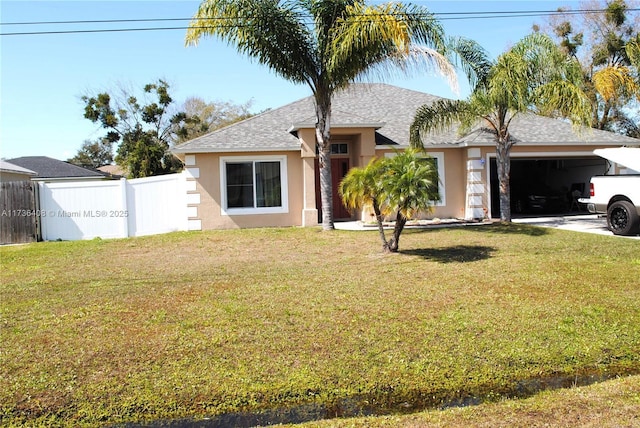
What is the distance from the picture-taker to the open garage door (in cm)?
2062

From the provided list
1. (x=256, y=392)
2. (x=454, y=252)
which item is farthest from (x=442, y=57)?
(x=256, y=392)

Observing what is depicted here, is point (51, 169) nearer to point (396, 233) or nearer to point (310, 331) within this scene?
point (396, 233)

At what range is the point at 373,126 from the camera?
16.8 meters

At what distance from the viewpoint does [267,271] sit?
9.80 metres

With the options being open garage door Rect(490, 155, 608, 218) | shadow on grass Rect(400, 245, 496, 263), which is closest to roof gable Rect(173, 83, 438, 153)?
open garage door Rect(490, 155, 608, 218)

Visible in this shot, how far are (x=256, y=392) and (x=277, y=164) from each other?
42.2 feet

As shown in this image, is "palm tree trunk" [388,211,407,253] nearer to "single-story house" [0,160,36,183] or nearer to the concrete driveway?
the concrete driveway

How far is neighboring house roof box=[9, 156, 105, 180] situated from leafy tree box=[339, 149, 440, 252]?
77.3 feet

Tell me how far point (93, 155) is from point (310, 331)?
56.1 meters

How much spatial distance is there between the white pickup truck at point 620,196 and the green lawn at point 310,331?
2.55 metres

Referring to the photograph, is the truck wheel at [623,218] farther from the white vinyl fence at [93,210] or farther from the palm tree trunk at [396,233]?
the white vinyl fence at [93,210]

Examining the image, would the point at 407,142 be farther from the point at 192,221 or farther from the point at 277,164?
the point at 192,221

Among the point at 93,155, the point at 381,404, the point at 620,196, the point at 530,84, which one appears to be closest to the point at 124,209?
the point at 530,84

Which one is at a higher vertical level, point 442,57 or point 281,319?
point 442,57
